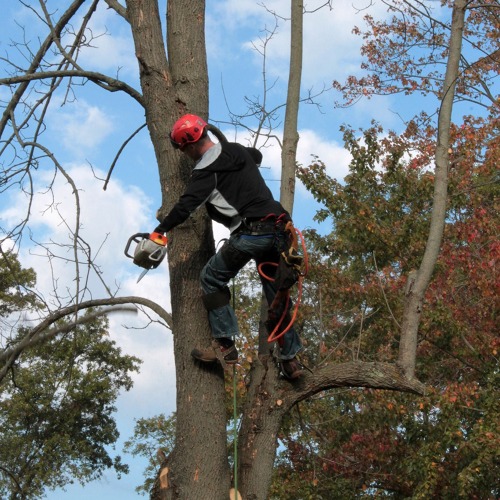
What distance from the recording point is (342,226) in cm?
1203

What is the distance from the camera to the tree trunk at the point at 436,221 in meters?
4.89

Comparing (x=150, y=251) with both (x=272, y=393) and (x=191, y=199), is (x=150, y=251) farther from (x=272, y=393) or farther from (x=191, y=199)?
(x=272, y=393)

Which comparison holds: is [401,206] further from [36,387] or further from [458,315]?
[36,387]

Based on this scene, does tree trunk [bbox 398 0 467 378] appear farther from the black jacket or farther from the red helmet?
the red helmet

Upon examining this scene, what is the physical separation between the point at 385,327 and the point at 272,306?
876cm

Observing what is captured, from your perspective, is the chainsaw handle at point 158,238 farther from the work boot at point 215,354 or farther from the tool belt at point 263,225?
the work boot at point 215,354

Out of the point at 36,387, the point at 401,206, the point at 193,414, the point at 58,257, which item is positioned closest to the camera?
the point at 193,414

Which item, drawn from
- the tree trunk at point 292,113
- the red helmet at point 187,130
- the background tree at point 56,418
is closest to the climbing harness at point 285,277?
the tree trunk at point 292,113

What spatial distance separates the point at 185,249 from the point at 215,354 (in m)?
0.66

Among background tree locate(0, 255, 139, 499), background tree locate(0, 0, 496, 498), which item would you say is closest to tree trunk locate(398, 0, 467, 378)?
background tree locate(0, 0, 496, 498)

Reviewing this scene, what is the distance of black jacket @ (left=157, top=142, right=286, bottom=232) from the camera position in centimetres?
443

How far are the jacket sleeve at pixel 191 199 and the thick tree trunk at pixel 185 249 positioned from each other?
0.79ft

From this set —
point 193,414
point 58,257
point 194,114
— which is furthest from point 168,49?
point 193,414

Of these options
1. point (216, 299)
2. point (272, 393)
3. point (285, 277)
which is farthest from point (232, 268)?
point (272, 393)
